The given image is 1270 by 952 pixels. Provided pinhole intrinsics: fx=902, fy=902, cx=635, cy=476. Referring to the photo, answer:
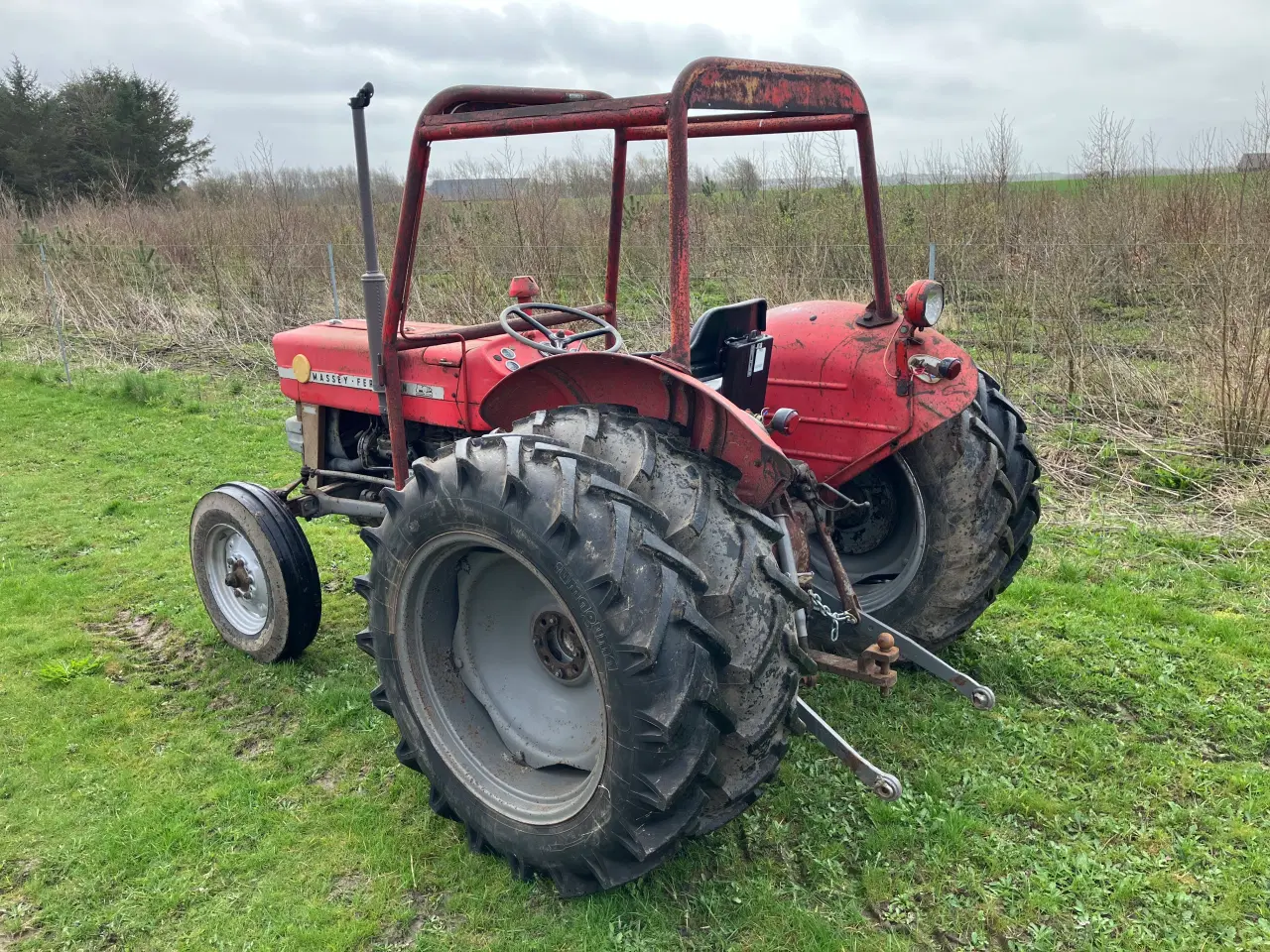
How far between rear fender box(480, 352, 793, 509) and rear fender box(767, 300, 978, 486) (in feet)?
2.86

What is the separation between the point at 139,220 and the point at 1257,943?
52.3 ft

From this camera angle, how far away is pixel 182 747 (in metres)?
3.10

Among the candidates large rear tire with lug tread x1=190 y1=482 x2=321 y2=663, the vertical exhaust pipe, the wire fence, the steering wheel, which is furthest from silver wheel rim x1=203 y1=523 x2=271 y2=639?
the wire fence

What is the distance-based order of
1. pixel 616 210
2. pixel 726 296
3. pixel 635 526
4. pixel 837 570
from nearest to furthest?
pixel 635 526 → pixel 837 570 → pixel 616 210 → pixel 726 296

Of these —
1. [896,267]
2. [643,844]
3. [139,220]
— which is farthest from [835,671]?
[139,220]

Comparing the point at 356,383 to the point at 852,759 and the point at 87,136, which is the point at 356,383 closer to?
the point at 852,759

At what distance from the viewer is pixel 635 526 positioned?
1.96m

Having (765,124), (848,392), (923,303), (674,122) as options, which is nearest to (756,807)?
(848,392)

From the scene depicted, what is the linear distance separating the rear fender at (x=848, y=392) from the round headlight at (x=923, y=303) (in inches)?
4.4

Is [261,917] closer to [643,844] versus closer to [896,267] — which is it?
[643,844]

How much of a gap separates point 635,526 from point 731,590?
255mm

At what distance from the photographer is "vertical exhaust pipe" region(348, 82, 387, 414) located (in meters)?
2.99

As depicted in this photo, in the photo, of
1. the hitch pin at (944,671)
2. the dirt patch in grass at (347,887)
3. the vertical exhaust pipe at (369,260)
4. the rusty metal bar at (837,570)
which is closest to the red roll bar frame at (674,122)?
the vertical exhaust pipe at (369,260)

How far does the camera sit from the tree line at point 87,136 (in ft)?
76.9
